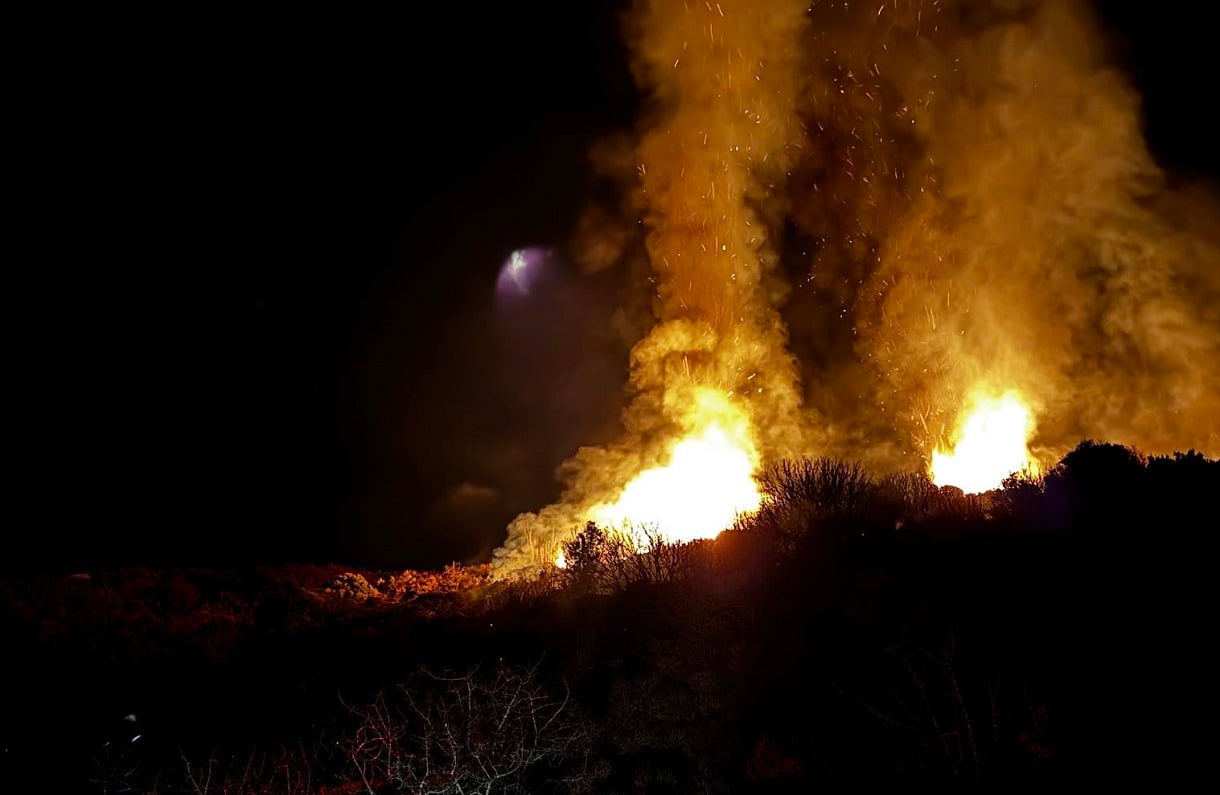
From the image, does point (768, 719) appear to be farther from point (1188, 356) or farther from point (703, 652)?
point (1188, 356)

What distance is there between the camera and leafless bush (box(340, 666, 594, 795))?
9.49 metres

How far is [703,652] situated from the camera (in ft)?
37.9

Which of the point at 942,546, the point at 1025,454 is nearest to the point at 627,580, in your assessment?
the point at 942,546

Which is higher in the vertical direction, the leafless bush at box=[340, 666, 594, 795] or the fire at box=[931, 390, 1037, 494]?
the fire at box=[931, 390, 1037, 494]

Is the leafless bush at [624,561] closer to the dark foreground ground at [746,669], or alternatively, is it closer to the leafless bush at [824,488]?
the dark foreground ground at [746,669]

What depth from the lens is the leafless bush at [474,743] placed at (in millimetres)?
9492

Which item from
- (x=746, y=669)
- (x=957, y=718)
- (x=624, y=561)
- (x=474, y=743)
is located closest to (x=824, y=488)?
(x=624, y=561)

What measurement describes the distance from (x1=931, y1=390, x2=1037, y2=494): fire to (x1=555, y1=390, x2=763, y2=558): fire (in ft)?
18.6

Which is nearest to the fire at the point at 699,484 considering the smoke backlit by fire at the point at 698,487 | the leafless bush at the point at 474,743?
the smoke backlit by fire at the point at 698,487

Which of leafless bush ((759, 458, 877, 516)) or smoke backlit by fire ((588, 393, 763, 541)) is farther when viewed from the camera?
smoke backlit by fire ((588, 393, 763, 541))

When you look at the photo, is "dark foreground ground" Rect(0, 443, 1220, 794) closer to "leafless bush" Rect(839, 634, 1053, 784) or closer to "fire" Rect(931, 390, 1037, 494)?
"leafless bush" Rect(839, 634, 1053, 784)

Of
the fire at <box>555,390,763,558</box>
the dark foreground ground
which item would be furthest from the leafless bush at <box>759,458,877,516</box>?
the fire at <box>555,390,763,558</box>

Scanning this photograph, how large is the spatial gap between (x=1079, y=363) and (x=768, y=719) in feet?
60.7

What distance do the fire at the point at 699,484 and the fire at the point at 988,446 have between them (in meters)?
A: 5.67
